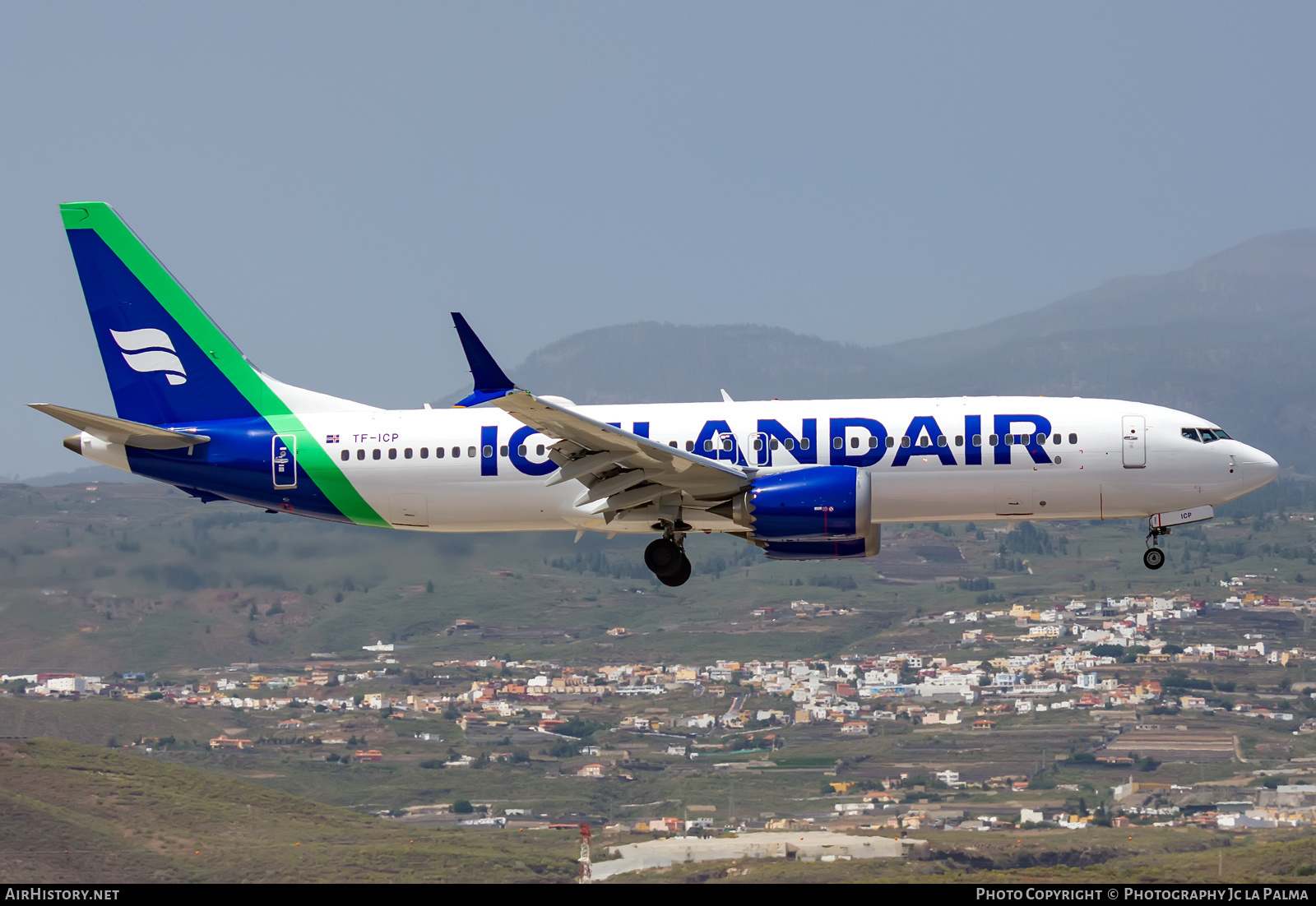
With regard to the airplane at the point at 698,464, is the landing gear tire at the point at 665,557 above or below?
below

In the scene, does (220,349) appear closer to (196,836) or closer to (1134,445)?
(1134,445)

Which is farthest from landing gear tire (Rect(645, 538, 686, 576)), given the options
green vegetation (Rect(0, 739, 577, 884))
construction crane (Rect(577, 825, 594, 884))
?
green vegetation (Rect(0, 739, 577, 884))

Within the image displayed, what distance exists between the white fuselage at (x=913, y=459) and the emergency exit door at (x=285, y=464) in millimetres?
2089

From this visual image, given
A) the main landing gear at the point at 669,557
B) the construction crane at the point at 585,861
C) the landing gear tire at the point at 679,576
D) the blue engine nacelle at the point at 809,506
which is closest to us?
the blue engine nacelle at the point at 809,506

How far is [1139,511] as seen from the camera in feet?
126

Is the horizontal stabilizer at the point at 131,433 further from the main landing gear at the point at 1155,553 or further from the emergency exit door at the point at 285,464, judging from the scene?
the main landing gear at the point at 1155,553

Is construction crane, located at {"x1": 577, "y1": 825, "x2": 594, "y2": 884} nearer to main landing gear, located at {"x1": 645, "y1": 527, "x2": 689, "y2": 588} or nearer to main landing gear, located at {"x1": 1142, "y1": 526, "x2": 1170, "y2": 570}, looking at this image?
main landing gear, located at {"x1": 645, "y1": 527, "x2": 689, "y2": 588}

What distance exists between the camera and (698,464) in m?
36.6

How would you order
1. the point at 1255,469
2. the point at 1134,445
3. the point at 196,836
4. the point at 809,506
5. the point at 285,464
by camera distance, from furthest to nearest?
the point at 196,836, the point at 285,464, the point at 1255,469, the point at 1134,445, the point at 809,506

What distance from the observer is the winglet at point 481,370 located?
3341cm

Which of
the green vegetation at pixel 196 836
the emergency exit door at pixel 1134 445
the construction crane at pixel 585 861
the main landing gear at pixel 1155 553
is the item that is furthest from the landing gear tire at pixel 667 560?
the green vegetation at pixel 196 836

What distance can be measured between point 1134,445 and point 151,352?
27524mm

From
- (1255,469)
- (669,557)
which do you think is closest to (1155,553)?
(1255,469)

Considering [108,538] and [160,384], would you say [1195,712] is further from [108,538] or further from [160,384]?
[160,384]
